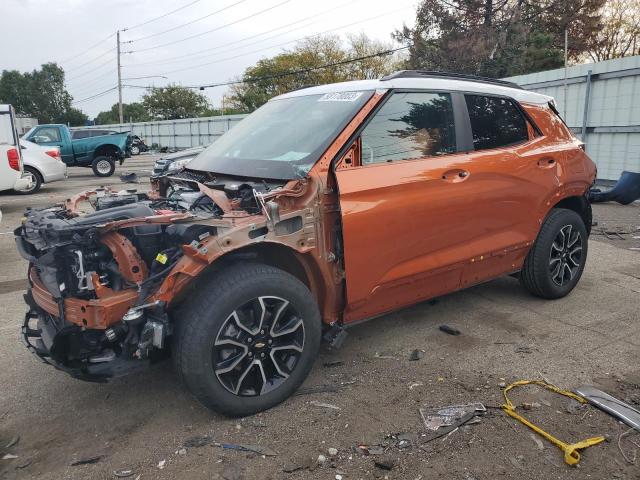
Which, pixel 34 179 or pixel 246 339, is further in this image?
pixel 34 179

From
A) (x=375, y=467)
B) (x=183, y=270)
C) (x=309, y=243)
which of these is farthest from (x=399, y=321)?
(x=183, y=270)

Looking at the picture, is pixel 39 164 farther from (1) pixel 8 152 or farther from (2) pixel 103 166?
(2) pixel 103 166

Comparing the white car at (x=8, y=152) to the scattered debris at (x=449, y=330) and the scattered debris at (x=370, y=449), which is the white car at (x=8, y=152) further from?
the scattered debris at (x=370, y=449)

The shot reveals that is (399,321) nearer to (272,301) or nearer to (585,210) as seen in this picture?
(272,301)

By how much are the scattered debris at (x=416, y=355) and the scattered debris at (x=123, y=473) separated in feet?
6.29

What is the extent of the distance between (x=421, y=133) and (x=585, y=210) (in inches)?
86.6

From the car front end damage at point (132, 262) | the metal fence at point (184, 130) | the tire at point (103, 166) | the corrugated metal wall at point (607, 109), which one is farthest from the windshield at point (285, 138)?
the metal fence at point (184, 130)

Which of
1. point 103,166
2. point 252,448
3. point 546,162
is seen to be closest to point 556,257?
point 546,162

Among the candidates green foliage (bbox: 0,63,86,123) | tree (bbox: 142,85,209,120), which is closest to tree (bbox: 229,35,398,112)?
tree (bbox: 142,85,209,120)

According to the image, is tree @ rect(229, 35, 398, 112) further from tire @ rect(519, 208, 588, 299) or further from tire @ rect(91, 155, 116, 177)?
tire @ rect(519, 208, 588, 299)

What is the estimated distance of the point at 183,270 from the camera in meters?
2.59

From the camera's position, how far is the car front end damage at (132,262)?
8.47 ft

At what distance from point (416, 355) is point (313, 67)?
45.8 m

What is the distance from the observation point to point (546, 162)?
4.21m
